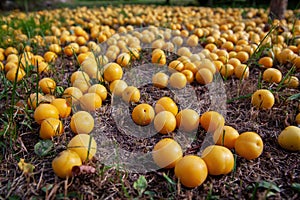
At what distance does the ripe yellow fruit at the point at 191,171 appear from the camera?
1608 mm

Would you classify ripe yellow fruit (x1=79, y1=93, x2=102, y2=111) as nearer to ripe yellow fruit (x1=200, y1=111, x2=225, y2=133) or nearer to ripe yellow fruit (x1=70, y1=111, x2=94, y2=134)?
ripe yellow fruit (x1=70, y1=111, x2=94, y2=134)

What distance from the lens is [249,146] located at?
1.80 meters

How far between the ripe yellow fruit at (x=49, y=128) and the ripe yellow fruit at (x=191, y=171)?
0.92 m

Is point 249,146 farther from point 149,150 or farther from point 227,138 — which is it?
point 149,150

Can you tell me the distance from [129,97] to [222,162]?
42.6 inches

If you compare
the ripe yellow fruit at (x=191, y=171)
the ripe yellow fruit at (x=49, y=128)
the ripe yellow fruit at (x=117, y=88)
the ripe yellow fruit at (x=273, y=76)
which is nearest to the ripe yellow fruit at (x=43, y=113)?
the ripe yellow fruit at (x=49, y=128)

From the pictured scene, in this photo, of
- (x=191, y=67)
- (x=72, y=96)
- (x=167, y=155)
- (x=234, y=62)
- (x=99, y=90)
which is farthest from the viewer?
(x=234, y=62)

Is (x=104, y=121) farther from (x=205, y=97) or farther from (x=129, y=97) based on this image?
(x=205, y=97)

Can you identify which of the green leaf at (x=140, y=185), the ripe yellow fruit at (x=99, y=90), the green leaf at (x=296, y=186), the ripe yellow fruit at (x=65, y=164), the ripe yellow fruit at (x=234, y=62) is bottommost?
the green leaf at (x=140, y=185)

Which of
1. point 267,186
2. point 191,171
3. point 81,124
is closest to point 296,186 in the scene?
point 267,186

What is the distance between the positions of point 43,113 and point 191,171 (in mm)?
1174

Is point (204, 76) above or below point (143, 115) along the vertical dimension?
above

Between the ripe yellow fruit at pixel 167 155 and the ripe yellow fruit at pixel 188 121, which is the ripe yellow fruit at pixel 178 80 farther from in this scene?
the ripe yellow fruit at pixel 167 155

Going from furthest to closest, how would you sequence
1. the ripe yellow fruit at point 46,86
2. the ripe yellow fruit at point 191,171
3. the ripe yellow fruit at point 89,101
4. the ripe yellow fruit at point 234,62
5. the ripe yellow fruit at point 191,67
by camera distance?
the ripe yellow fruit at point 234,62 → the ripe yellow fruit at point 191,67 → the ripe yellow fruit at point 46,86 → the ripe yellow fruit at point 89,101 → the ripe yellow fruit at point 191,171
